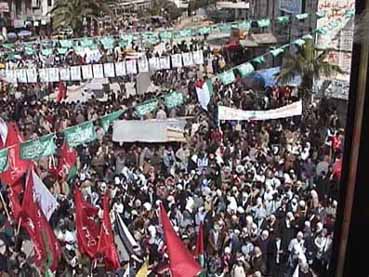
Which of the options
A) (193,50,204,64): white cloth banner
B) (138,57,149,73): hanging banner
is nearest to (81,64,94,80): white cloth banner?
(138,57,149,73): hanging banner

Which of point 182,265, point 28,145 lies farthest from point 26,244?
point 182,265

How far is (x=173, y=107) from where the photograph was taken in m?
1.07

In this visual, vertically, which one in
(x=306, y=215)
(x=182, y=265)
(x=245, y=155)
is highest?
(x=245, y=155)

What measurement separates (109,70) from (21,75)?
0.59 ft

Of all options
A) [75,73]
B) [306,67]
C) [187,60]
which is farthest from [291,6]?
[75,73]

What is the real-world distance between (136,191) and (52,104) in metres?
0.25

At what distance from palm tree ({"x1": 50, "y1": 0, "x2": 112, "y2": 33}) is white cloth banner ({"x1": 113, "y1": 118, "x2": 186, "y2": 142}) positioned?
218 mm

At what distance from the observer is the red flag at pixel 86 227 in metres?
1.09

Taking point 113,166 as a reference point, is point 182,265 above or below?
below

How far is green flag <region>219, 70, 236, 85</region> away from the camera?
1039 mm

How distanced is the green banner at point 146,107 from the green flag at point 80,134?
0.33 feet

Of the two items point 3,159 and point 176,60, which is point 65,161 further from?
point 176,60

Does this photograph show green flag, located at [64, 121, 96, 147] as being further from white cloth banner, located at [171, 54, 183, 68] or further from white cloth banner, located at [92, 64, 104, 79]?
white cloth banner, located at [171, 54, 183, 68]

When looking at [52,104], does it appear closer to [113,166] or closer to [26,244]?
[113,166]
